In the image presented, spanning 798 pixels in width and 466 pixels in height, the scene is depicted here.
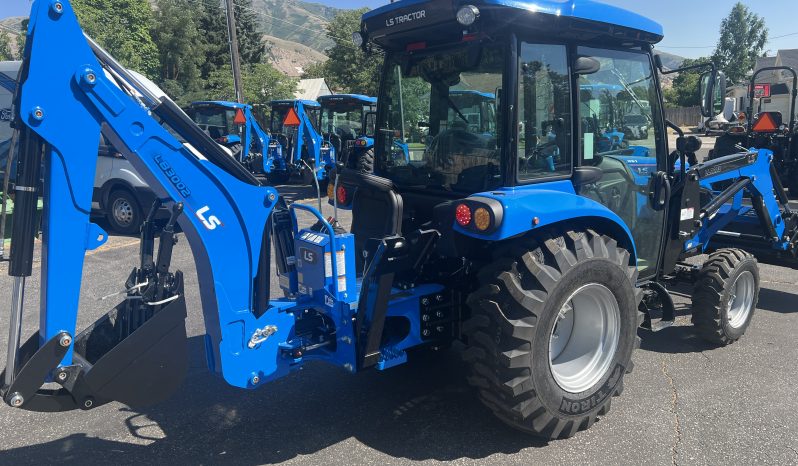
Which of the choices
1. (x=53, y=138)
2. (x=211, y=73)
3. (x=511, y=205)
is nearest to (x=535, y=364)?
(x=511, y=205)

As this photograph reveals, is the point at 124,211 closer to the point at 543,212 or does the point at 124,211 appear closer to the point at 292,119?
the point at 292,119

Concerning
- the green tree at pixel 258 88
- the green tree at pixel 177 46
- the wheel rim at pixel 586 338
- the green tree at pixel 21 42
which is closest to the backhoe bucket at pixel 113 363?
the green tree at pixel 21 42

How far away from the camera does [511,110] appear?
319 centimetres

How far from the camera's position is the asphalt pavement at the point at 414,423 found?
10.3 feet

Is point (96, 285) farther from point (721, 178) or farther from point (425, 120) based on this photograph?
point (721, 178)

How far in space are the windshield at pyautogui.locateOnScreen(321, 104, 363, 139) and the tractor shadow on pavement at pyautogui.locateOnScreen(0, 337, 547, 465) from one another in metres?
13.1

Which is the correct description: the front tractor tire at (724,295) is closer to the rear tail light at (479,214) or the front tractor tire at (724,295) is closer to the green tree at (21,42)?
the rear tail light at (479,214)

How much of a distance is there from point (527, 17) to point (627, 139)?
4.31 ft

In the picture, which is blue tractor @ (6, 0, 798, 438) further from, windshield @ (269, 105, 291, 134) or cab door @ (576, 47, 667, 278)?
windshield @ (269, 105, 291, 134)

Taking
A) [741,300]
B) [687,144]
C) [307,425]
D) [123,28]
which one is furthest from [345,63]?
[307,425]

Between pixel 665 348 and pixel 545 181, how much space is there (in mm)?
2146

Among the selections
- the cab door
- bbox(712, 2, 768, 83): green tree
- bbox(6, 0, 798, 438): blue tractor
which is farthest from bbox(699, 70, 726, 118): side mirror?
bbox(712, 2, 768, 83): green tree

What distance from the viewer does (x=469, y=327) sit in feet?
10.3

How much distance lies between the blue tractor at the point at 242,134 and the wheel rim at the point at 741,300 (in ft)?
41.6
